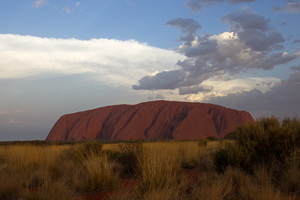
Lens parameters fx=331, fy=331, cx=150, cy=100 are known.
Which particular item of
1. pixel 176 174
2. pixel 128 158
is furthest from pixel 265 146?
pixel 128 158

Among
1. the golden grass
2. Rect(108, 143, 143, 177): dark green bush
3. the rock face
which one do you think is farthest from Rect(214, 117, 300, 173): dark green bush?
the rock face

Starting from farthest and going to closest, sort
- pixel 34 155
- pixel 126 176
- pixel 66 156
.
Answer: pixel 66 156
pixel 34 155
pixel 126 176

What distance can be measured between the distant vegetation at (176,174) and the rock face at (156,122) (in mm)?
53590

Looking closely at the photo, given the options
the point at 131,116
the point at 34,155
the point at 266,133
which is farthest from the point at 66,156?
the point at 131,116

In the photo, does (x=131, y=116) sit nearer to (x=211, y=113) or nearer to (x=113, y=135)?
(x=113, y=135)

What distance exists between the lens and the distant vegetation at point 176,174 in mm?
5738

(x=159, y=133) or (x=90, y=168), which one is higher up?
(x=90, y=168)

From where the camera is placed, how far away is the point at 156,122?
234ft

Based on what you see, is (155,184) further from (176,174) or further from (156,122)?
(156,122)

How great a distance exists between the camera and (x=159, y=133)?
224 feet

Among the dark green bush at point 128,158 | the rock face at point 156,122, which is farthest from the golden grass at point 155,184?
the rock face at point 156,122

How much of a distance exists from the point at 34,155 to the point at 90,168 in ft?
14.5

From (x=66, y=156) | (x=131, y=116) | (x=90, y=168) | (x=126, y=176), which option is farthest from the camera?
(x=131, y=116)

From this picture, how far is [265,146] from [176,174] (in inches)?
113
